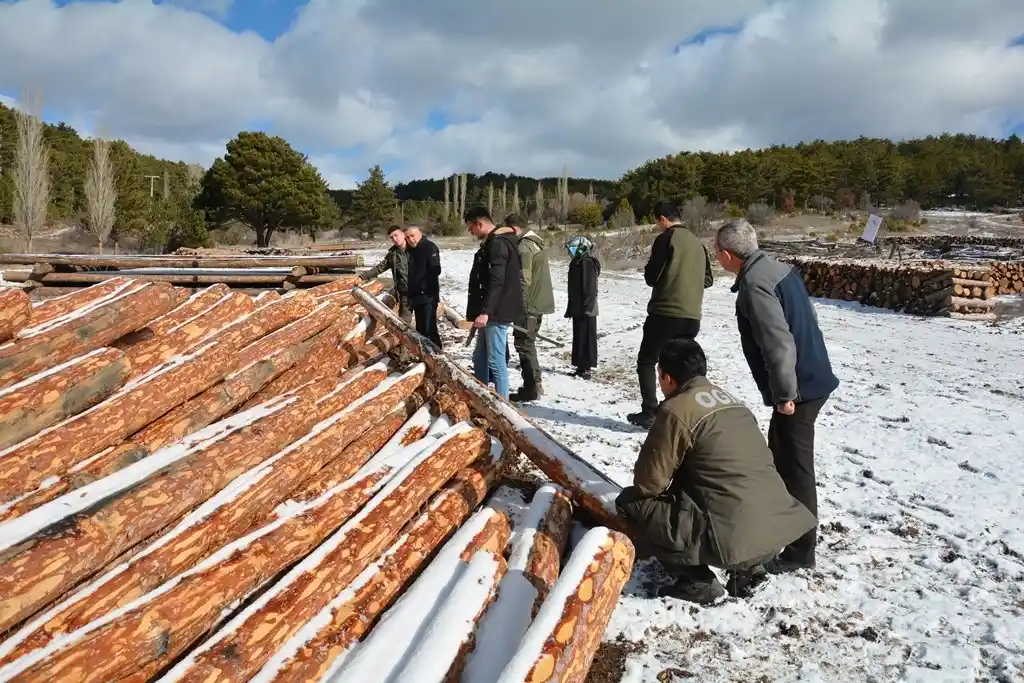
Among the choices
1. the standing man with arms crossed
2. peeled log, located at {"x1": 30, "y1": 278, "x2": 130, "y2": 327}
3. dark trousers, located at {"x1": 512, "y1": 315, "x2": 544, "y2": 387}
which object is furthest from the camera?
dark trousers, located at {"x1": 512, "y1": 315, "x2": 544, "y2": 387}

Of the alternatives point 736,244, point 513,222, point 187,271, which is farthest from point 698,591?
point 187,271

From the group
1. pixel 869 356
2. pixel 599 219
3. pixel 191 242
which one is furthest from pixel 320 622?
pixel 599 219

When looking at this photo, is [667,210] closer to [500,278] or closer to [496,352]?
[500,278]

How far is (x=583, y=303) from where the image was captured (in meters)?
7.00

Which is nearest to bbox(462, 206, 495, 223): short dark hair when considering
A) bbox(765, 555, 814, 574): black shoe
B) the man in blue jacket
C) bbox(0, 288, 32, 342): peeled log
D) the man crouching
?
the man in blue jacket

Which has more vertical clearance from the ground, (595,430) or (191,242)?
(191,242)

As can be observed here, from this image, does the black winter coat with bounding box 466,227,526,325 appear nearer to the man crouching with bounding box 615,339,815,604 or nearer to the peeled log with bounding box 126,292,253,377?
the peeled log with bounding box 126,292,253,377

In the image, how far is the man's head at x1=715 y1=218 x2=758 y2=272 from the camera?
338cm

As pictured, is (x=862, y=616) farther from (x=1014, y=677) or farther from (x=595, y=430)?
(x=595, y=430)

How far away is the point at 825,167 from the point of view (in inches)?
1766

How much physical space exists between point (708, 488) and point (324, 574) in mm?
1708

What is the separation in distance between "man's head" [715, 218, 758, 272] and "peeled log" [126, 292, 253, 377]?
12.1 feet

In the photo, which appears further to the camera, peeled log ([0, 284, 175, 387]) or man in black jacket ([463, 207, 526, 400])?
man in black jacket ([463, 207, 526, 400])

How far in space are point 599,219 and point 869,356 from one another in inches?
1383
